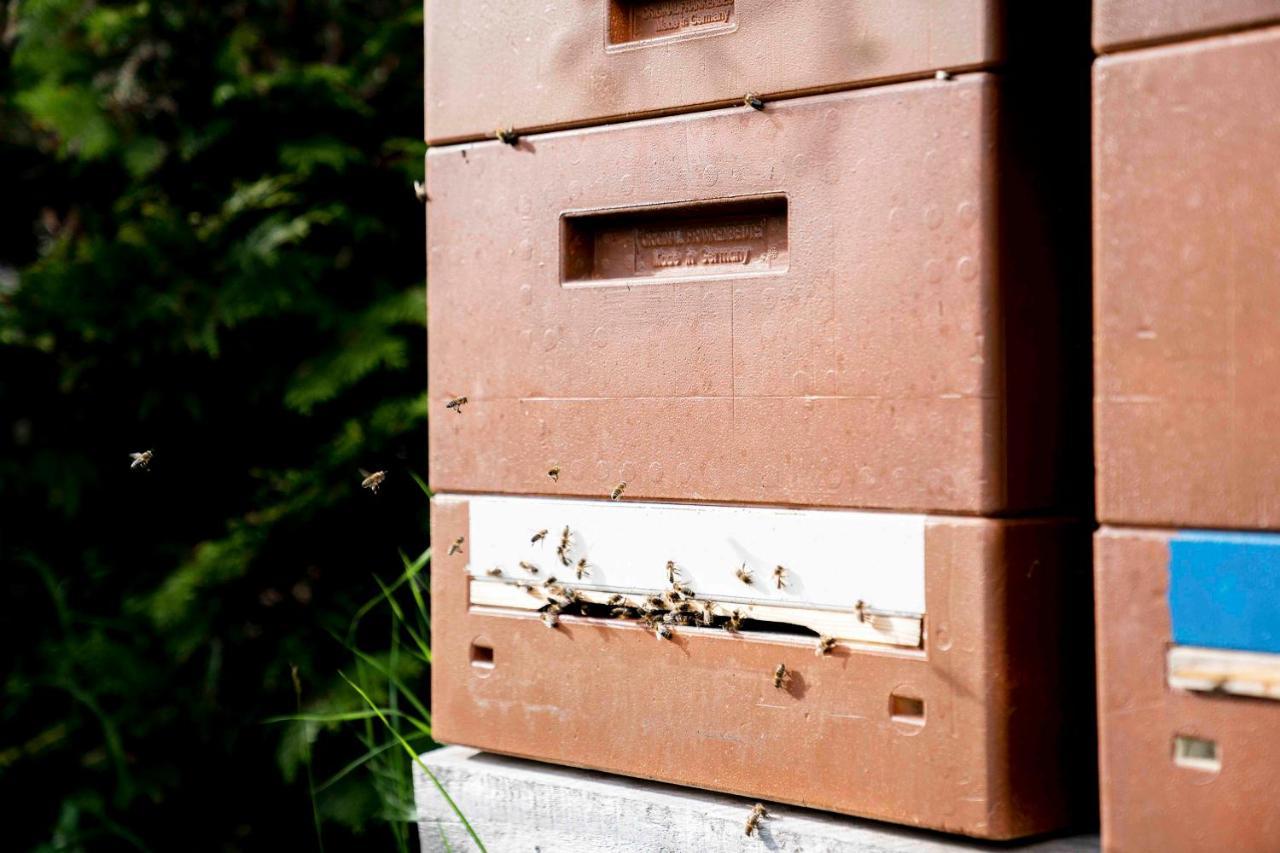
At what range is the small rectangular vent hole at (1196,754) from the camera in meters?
1.09

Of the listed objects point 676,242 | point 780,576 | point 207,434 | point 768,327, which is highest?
point 676,242

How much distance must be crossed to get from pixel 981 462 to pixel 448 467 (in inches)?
29.6

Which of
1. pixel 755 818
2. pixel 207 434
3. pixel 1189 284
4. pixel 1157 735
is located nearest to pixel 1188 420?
pixel 1189 284

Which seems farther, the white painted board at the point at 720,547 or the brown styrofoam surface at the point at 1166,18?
the white painted board at the point at 720,547

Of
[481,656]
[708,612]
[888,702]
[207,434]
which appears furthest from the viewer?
[207,434]

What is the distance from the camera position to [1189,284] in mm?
1099

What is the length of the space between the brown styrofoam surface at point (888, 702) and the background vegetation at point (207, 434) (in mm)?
973

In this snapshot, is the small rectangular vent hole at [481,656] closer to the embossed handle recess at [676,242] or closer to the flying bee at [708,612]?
the flying bee at [708,612]

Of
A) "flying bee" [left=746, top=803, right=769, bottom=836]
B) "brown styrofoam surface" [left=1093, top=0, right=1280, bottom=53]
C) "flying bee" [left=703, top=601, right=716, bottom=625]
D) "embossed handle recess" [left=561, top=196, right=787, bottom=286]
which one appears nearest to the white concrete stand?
"flying bee" [left=746, top=803, right=769, bottom=836]

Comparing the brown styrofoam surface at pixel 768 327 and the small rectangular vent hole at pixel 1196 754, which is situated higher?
the brown styrofoam surface at pixel 768 327

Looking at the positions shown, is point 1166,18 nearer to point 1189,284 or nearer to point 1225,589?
point 1189,284

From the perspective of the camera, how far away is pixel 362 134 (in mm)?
2670

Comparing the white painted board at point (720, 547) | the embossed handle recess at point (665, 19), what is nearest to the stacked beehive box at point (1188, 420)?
the white painted board at point (720, 547)

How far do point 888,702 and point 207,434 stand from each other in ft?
6.02
